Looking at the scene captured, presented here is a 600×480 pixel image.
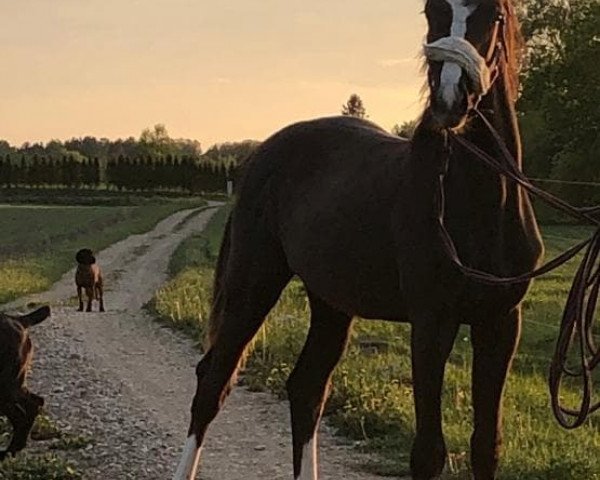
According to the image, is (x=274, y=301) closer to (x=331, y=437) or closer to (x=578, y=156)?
(x=331, y=437)

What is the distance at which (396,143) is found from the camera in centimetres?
516

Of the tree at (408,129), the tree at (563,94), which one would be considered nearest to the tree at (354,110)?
the tree at (408,129)

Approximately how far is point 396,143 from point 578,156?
51.6 metres

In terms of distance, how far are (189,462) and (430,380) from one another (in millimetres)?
2116

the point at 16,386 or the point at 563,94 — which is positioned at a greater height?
the point at 563,94

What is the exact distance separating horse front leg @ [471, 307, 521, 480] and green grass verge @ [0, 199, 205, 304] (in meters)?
15.2

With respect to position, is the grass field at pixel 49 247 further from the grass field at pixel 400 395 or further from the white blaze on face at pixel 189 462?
the grass field at pixel 400 395

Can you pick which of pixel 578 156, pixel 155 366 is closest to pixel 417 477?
pixel 155 366

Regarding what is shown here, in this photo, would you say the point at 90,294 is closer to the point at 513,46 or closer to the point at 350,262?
the point at 350,262

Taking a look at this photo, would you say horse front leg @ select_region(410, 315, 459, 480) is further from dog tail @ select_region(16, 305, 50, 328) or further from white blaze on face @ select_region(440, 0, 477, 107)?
dog tail @ select_region(16, 305, 50, 328)

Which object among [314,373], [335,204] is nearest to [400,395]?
[314,373]

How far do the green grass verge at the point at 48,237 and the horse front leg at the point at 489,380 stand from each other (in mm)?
15152

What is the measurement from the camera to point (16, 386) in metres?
7.68

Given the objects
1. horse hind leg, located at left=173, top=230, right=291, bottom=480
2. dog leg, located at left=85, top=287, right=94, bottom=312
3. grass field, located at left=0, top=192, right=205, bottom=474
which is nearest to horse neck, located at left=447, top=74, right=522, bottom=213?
horse hind leg, located at left=173, top=230, right=291, bottom=480
